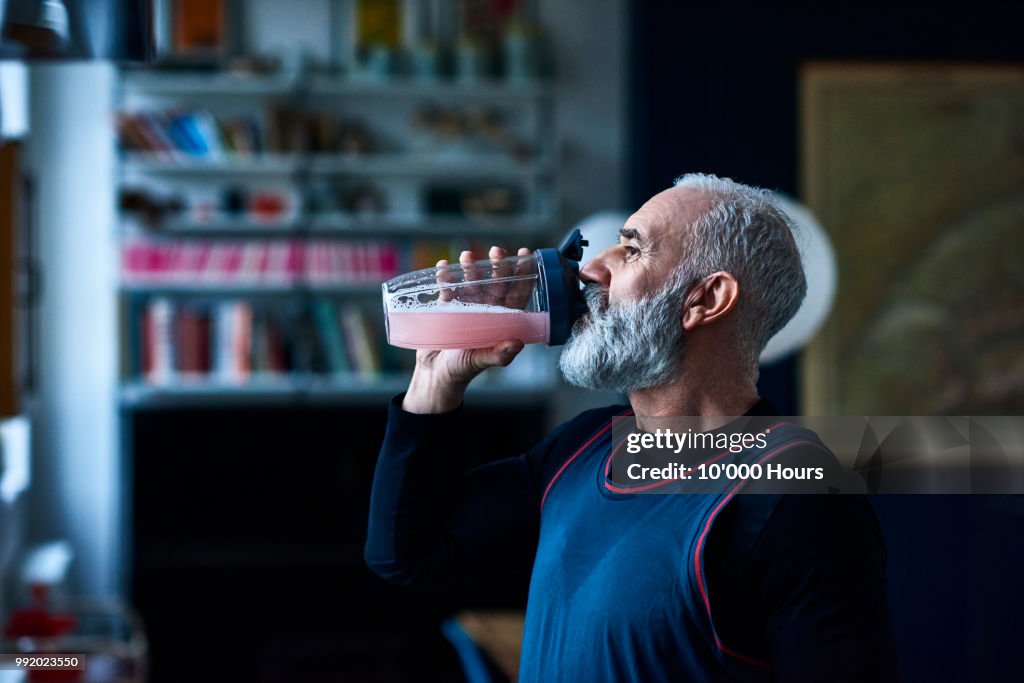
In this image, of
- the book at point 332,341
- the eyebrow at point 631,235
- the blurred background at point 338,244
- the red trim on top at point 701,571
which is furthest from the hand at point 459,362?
the book at point 332,341

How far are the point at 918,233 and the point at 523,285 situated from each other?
148 inches

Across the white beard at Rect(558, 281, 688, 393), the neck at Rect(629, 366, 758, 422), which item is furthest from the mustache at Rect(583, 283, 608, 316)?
the neck at Rect(629, 366, 758, 422)

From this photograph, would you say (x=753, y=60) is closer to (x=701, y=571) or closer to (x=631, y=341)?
(x=631, y=341)

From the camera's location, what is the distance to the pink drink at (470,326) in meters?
1.18

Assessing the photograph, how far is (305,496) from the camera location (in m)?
4.50

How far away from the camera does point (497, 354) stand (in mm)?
1189

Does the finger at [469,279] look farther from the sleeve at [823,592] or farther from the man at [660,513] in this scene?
the sleeve at [823,592]

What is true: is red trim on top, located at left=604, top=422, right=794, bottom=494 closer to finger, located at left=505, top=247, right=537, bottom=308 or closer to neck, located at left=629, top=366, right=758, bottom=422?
neck, located at left=629, top=366, right=758, bottom=422

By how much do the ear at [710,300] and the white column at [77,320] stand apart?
12.8 feet

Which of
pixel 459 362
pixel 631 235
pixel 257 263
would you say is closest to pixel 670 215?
pixel 631 235

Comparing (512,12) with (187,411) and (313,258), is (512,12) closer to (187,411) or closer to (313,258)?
(313,258)

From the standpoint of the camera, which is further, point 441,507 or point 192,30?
point 192,30

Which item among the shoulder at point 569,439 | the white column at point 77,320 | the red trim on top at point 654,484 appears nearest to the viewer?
the red trim on top at point 654,484

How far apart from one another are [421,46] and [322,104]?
52 centimetres
